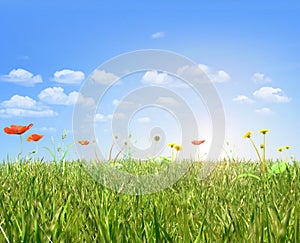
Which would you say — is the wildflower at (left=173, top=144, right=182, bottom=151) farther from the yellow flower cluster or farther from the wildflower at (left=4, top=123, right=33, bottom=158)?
the wildflower at (left=4, top=123, right=33, bottom=158)

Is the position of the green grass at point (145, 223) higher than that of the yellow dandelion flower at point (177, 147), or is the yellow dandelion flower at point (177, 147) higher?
the yellow dandelion flower at point (177, 147)

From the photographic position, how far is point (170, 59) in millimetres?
2779

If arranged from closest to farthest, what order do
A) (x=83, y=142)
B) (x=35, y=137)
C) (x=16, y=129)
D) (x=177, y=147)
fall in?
(x=83, y=142) < (x=16, y=129) < (x=35, y=137) < (x=177, y=147)

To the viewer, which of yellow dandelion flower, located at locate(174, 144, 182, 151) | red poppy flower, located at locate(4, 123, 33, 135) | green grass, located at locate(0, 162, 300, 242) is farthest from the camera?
yellow dandelion flower, located at locate(174, 144, 182, 151)

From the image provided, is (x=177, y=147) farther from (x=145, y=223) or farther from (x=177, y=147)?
(x=145, y=223)

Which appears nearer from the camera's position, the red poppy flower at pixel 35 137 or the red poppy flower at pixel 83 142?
the red poppy flower at pixel 83 142

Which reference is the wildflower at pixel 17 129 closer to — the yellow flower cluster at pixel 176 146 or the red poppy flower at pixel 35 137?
the red poppy flower at pixel 35 137

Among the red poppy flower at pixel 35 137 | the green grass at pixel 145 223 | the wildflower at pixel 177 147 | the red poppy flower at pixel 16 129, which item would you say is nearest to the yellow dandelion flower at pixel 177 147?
the wildflower at pixel 177 147

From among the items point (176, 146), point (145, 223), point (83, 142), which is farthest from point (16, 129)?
point (145, 223)

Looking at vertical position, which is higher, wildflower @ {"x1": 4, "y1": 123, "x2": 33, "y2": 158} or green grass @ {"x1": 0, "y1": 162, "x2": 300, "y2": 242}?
wildflower @ {"x1": 4, "y1": 123, "x2": 33, "y2": 158}

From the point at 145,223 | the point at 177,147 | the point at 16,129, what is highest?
the point at 16,129

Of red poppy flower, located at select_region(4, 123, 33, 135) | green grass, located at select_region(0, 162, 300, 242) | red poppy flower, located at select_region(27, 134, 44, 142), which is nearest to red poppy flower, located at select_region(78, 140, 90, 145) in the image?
red poppy flower, located at select_region(4, 123, 33, 135)

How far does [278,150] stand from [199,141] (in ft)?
4.51

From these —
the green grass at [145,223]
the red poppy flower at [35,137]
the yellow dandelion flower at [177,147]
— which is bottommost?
the green grass at [145,223]
